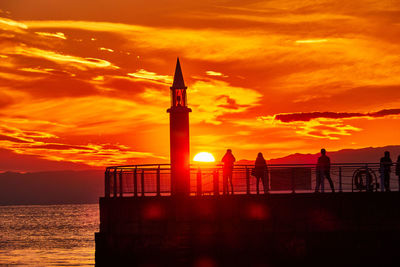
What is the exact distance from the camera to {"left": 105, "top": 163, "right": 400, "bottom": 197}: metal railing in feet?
104

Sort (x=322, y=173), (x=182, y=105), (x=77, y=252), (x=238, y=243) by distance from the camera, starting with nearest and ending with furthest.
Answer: (x=238, y=243)
(x=322, y=173)
(x=182, y=105)
(x=77, y=252)

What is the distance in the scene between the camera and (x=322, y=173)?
104ft

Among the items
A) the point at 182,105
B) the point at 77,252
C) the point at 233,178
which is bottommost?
the point at 77,252

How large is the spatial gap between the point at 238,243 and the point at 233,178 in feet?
13.3

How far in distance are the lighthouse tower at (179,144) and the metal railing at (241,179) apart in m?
0.31

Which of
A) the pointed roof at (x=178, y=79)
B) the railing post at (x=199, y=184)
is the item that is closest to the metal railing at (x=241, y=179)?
the railing post at (x=199, y=184)

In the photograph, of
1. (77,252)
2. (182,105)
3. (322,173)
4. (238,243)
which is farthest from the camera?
(77,252)

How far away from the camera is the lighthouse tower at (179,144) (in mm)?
32531

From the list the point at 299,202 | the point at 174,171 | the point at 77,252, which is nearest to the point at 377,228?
the point at 299,202

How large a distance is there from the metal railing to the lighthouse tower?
31 centimetres

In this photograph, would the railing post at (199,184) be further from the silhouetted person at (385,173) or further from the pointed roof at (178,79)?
the silhouetted person at (385,173)

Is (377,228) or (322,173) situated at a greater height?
(322,173)

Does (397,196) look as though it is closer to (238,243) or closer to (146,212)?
(238,243)

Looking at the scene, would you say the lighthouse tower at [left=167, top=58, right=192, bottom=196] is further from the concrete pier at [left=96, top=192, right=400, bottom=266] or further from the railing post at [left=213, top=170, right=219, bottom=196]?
the concrete pier at [left=96, top=192, right=400, bottom=266]
